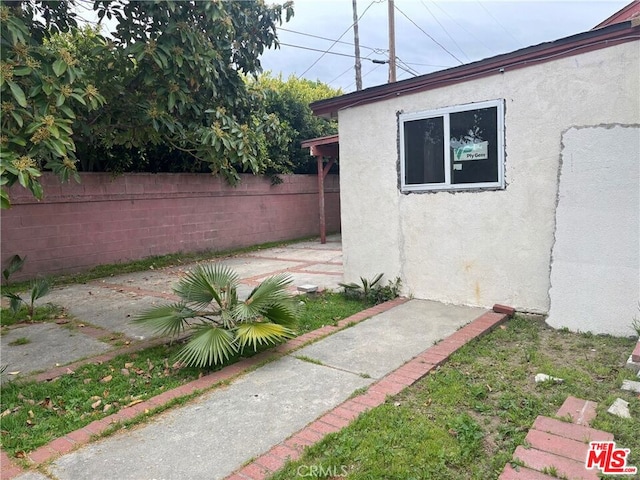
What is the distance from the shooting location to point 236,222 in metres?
12.5

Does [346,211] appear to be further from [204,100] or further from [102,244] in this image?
[102,244]

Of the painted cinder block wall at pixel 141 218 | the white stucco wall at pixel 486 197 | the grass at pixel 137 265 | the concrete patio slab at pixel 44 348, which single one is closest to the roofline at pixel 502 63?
the white stucco wall at pixel 486 197

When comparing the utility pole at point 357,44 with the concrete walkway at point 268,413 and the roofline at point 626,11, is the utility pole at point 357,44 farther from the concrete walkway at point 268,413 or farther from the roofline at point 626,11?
the concrete walkway at point 268,413

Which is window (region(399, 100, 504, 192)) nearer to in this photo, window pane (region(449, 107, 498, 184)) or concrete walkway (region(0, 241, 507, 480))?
window pane (region(449, 107, 498, 184))

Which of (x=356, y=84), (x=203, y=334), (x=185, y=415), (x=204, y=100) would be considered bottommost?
(x=185, y=415)

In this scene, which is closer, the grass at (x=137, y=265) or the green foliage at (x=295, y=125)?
the grass at (x=137, y=265)

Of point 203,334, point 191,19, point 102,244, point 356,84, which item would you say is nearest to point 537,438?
point 203,334

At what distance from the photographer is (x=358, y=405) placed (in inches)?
122

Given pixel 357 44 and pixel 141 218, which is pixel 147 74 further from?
pixel 357 44

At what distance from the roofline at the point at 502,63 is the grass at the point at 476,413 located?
2830mm

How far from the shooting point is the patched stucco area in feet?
13.8

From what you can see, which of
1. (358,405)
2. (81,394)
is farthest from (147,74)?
(358,405)

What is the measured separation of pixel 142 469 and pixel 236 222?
33.8ft

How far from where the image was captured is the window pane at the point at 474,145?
509cm
